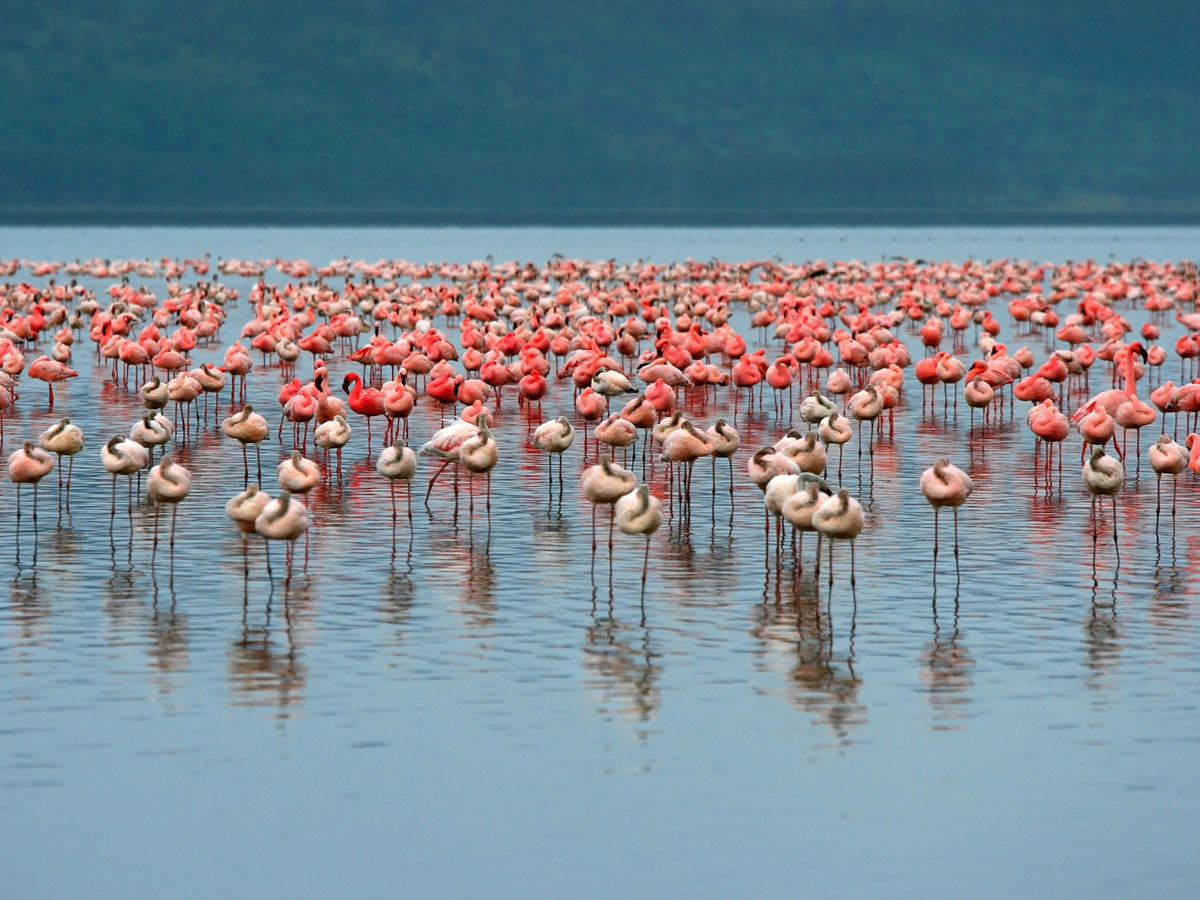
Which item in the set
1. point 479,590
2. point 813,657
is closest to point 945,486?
point 813,657

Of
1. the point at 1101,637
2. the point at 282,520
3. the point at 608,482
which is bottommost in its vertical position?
the point at 1101,637

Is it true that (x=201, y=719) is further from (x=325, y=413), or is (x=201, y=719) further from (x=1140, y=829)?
(x=325, y=413)

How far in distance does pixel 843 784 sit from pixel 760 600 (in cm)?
563

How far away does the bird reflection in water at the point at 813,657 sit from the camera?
52.6 feet

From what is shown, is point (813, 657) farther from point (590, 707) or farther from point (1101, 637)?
point (1101, 637)

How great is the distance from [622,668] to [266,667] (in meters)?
2.95

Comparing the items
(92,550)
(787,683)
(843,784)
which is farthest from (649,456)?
(843,784)

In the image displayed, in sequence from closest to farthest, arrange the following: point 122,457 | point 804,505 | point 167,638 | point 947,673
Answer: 1. point 947,673
2. point 167,638
3. point 804,505
4. point 122,457

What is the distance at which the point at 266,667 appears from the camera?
1720 centimetres

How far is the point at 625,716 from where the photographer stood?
15.9 metres

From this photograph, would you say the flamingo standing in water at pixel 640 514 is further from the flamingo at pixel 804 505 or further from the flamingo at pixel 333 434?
the flamingo at pixel 333 434

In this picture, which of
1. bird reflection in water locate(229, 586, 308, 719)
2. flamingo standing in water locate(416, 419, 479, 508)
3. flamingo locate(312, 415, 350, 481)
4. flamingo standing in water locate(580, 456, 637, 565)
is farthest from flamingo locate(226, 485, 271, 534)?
flamingo locate(312, 415, 350, 481)

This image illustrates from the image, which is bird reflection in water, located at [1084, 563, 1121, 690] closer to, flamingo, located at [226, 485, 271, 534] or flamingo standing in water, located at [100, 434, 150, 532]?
flamingo, located at [226, 485, 271, 534]

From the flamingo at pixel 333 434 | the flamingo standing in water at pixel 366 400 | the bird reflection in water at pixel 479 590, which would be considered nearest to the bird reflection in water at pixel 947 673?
the bird reflection in water at pixel 479 590
